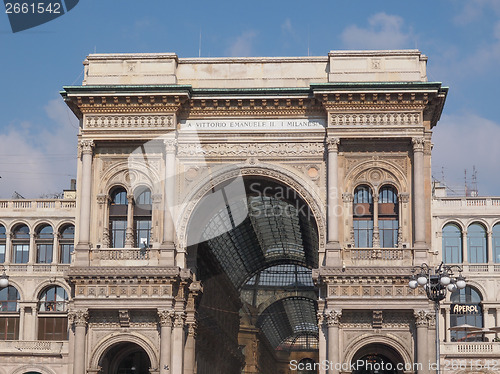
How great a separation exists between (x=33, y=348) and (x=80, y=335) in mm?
9151

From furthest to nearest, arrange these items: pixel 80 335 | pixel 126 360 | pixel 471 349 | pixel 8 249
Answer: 1. pixel 8 249
2. pixel 471 349
3. pixel 126 360
4. pixel 80 335

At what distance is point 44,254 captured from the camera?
7431 centimetres

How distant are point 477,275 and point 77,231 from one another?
29.7 metres

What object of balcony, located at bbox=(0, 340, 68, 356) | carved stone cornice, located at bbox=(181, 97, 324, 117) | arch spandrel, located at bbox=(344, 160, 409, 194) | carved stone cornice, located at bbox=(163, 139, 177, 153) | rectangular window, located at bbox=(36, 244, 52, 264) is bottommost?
balcony, located at bbox=(0, 340, 68, 356)

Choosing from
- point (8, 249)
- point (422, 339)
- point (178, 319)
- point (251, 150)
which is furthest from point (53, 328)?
point (422, 339)

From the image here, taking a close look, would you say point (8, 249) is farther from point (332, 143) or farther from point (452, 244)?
point (452, 244)

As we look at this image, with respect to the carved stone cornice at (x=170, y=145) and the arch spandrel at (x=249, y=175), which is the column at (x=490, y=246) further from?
the carved stone cornice at (x=170, y=145)

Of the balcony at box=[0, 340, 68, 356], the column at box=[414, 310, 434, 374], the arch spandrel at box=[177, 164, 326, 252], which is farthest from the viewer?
the balcony at box=[0, 340, 68, 356]

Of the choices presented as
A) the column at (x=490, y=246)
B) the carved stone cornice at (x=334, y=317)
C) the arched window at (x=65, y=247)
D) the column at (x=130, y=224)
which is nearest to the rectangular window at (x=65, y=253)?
the arched window at (x=65, y=247)

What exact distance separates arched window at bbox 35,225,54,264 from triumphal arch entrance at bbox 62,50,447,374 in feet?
38.3

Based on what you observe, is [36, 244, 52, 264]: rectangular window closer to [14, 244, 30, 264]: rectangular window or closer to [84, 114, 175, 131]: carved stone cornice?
[14, 244, 30, 264]: rectangular window

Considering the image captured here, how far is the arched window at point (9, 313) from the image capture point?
240ft

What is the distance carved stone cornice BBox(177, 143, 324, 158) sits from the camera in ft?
206

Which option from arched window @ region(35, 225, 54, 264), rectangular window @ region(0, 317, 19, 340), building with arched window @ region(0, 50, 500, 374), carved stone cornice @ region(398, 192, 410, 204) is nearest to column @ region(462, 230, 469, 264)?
building with arched window @ region(0, 50, 500, 374)
